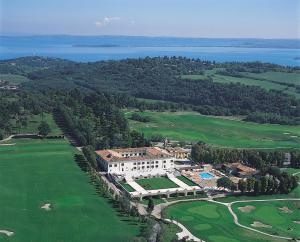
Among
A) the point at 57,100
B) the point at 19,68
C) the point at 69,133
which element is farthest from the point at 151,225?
the point at 19,68

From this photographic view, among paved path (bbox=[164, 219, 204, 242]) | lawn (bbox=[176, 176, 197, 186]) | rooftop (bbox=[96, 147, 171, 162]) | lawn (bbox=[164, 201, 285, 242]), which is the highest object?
rooftop (bbox=[96, 147, 171, 162])

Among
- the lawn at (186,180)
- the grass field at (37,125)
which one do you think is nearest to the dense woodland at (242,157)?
the lawn at (186,180)

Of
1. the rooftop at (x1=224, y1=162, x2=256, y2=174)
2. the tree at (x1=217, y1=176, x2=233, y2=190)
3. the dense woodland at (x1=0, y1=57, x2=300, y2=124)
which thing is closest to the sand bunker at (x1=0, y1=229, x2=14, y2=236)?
the tree at (x1=217, y1=176, x2=233, y2=190)

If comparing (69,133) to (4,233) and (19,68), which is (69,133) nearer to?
(4,233)

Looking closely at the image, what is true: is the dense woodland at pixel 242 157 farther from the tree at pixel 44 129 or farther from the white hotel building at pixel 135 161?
the tree at pixel 44 129

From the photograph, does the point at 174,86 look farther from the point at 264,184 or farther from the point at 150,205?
the point at 150,205

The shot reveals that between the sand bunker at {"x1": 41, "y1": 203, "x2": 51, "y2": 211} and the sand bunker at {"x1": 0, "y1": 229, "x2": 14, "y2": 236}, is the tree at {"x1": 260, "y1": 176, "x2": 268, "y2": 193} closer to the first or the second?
the sand bunker at {"x1": 41, "y1": 203, "x2": 51, "y2": 211}
